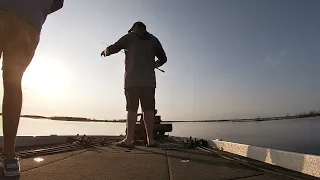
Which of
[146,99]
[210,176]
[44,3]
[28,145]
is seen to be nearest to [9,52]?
[44,3]

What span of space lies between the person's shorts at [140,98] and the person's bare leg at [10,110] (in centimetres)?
249

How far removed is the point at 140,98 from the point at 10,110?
2713 mm

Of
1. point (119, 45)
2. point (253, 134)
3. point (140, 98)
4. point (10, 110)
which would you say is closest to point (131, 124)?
point (140, 98)

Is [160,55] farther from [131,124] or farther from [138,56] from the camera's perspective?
[131,124]

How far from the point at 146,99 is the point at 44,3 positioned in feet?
8.43

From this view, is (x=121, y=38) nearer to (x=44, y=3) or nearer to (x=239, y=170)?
(x=44, y=3)

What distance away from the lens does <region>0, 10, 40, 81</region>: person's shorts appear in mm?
2000

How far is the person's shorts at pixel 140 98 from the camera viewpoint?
4516 millimetres

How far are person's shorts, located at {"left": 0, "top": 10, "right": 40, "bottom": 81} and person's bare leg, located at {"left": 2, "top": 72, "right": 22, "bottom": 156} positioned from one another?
3 centimetres

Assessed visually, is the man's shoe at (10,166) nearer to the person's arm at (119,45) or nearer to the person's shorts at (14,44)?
the person's shorts at (14,44)

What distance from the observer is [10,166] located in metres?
1.85

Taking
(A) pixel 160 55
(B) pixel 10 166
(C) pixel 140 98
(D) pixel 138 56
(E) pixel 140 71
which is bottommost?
(B) pixel 10 166

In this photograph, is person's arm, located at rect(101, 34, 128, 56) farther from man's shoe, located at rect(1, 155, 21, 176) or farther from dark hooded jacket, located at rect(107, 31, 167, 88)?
man's shoe, located at rect(1, 155, 21, 176)

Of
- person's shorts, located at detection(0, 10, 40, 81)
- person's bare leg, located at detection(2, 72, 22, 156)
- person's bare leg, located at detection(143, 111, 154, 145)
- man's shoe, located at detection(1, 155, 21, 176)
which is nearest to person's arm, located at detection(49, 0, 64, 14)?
person's shorts, located at detection(0, 10, 40, 81)
